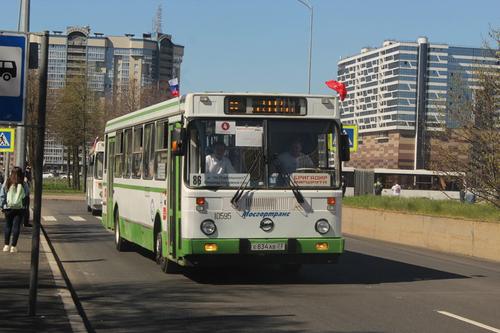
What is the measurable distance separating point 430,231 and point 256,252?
34.1 ft

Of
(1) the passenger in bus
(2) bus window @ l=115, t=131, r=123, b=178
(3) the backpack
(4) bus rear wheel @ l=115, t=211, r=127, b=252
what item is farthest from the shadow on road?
(3) the backpack

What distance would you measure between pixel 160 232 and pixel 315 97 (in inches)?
138

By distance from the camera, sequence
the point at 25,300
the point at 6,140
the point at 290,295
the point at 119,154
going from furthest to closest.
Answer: the point at 6,140 < the point at 119,154 < the point at 290,295 < the point at 25,300

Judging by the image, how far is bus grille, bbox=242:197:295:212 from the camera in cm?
1224

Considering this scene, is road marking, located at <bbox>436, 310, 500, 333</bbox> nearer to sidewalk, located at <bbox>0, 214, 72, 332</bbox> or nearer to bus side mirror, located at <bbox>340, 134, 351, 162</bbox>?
bus side mirror, located at <bbox>340, 134, 351, 162</bbox>

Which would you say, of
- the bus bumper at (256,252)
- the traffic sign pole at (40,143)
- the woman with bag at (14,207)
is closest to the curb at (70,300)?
the traffic sign pole at (40,143)

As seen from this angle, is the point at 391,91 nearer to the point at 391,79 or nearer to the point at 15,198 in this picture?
the point at 391,79

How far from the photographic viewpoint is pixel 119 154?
17.7 metres

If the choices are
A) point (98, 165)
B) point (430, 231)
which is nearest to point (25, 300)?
point (430, 231)

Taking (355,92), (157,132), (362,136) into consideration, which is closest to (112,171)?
(157,132)

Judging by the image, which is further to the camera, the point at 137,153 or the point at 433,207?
the point at 433,207

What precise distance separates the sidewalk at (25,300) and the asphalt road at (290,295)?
0.40 meters

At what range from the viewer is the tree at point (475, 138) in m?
22.9

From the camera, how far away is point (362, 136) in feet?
399
